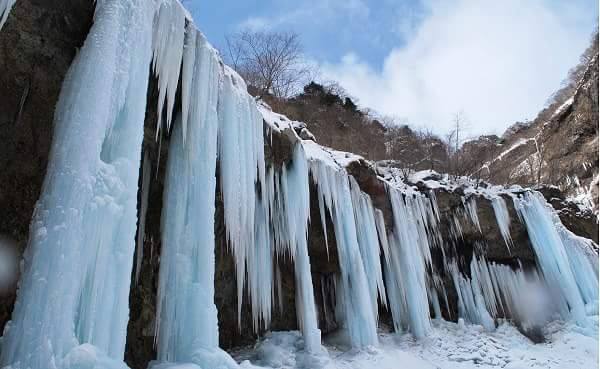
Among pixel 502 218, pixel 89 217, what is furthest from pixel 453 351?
pixel 89 217

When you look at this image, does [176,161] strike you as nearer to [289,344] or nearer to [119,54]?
[119,54]

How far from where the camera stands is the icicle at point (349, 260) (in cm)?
766

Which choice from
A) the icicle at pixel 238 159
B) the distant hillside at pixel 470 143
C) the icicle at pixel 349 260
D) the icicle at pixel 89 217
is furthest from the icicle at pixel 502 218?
the icicle at pixel 89 217

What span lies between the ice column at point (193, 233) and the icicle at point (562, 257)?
9585mm

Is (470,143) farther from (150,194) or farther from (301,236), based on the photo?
(150,194)

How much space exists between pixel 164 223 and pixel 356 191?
5.05m

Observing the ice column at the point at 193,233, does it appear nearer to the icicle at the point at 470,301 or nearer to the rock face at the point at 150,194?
the rock face at the point at 150,194

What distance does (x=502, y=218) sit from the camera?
11266mm

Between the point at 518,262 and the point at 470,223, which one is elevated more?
the point at 470,223

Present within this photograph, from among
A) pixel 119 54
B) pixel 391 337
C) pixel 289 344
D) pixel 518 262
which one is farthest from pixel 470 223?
pixel 119 54

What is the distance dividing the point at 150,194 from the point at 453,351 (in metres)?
6.57

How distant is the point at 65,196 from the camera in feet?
9.52

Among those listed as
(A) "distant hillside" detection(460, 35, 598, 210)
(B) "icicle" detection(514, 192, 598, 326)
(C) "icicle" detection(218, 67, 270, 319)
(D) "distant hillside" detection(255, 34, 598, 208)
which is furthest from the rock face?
(A) "distant hillside" detection(460, 35, 598, 210)

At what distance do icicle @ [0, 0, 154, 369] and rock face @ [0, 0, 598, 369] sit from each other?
0.85m
